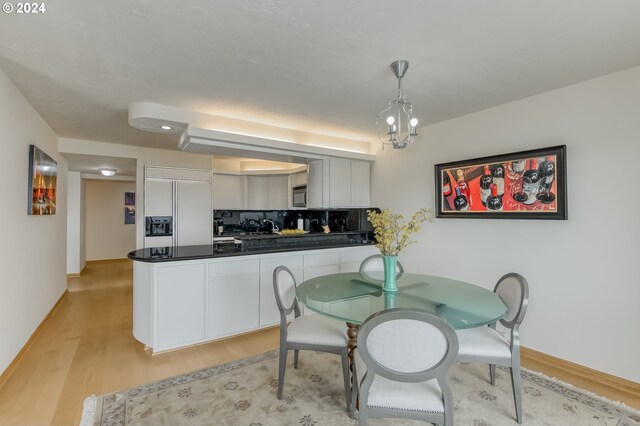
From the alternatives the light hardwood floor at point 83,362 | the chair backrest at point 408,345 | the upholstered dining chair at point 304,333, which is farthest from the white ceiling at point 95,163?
the chair backrest at point 408,345

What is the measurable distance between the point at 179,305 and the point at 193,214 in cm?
237

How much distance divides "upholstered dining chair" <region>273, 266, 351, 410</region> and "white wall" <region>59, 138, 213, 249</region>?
3470 millimetres

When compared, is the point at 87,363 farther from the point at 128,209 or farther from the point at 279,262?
the point at 128,209

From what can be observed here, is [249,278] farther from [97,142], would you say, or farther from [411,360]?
[97,142]

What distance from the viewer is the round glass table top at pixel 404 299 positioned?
5.69 ft

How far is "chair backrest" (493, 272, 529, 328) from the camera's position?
6.71 ft

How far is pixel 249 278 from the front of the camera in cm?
339

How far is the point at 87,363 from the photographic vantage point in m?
2.77

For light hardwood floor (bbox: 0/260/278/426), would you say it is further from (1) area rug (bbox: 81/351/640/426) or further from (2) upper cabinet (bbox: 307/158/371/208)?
(2) upper cabinet (bbox: 307/158/371/208)

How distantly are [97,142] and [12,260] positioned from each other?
263 cm

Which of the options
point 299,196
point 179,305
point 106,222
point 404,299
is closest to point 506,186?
point 404,299

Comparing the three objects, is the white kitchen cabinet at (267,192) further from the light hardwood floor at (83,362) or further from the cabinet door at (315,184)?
the light hardwood floor at (83,362)

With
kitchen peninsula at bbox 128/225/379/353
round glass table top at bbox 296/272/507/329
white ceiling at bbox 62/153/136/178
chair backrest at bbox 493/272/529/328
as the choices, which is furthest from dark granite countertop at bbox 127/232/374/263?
white ceiling at bbox 62/153/136/178

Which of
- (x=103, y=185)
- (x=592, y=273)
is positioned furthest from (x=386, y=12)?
(x=103, y=185)
